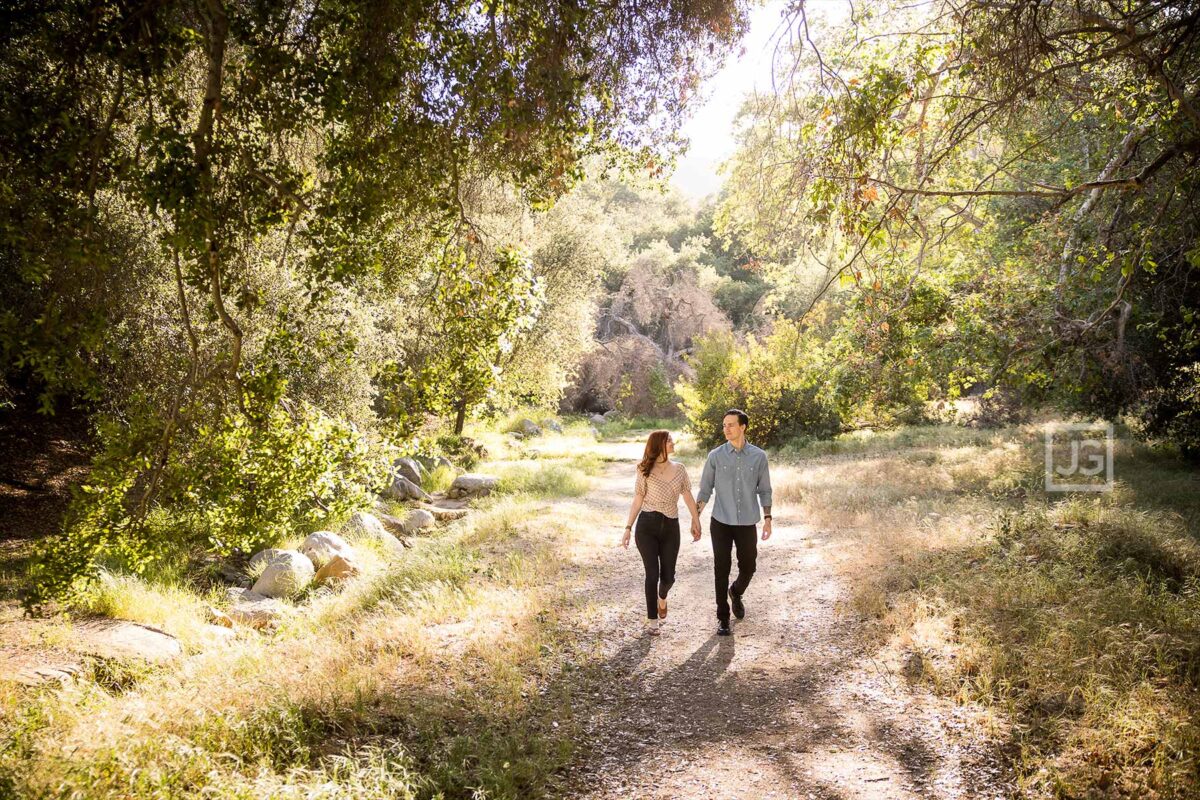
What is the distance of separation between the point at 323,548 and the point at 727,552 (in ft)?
24.7

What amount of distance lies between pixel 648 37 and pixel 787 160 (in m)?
2.38

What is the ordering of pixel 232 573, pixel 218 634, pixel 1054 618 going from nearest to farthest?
1. pixel 1054 618
2. pixel 218 634
3. pixel 232 573

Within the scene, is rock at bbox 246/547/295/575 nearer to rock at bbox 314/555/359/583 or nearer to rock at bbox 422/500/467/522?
rock at bbox 314/555/359/583

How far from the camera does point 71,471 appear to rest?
14516mm

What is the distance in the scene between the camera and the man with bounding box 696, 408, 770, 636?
255 inches

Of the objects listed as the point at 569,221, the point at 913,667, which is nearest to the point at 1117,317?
the point at 913,667

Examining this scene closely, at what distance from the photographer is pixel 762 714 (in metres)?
5.16

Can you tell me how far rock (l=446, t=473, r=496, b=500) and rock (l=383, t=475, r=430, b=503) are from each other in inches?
29.0

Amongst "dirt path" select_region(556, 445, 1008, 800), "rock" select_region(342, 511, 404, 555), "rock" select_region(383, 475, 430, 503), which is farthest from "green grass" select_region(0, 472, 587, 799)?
"rock" select_region(383, 475, 430, 503)

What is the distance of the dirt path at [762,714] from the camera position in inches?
167

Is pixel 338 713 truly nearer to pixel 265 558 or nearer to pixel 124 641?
pixel 124 641

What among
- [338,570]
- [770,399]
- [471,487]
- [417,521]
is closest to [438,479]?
[471,487]

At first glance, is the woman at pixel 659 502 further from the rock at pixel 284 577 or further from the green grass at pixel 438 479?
the green grass at pixel 438 479

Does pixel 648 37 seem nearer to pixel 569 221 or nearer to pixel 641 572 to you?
pixel 641 572
